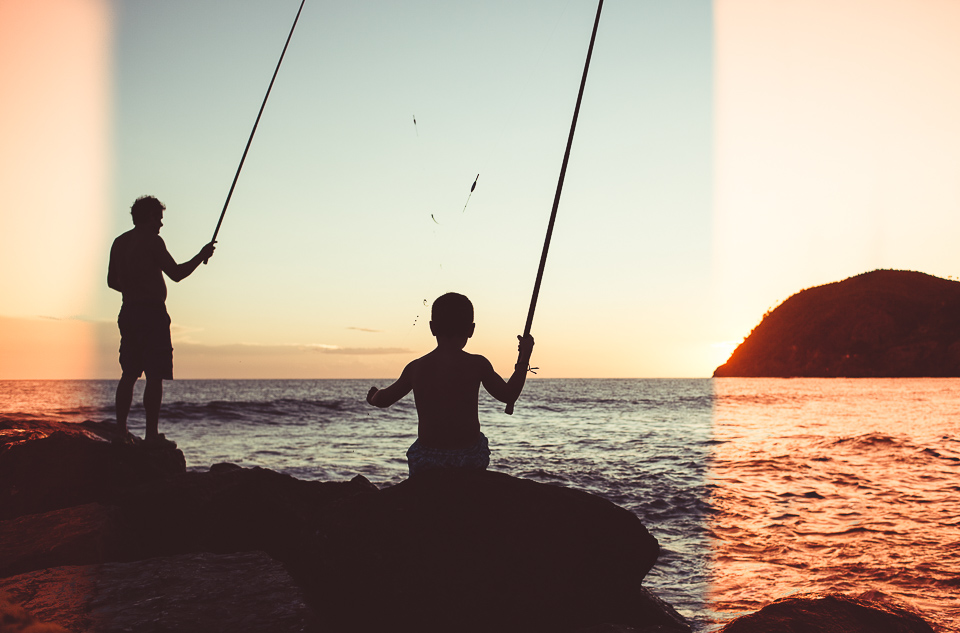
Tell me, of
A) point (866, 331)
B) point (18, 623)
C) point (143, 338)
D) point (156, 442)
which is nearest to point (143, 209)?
point (143, 338)

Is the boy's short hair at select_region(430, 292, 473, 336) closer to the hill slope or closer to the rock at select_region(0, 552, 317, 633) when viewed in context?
the rock at select_region(0, 552, 317, 633)

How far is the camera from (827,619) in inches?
129

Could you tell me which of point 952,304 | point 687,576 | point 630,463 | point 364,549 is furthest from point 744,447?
point 952,304

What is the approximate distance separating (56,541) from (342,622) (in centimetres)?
229

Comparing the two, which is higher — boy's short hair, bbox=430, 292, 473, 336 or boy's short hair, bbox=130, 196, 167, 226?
boy's short hair, bbox=130, 196, 167, 226

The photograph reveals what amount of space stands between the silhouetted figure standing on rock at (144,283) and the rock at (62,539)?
1.26 m

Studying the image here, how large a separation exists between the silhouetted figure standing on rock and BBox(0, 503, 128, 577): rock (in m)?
1.26

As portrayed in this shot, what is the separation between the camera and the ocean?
6.30 metres

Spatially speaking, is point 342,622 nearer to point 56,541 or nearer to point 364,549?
point 364,549

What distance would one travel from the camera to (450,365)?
11.1 feet

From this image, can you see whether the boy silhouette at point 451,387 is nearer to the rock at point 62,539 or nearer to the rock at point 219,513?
the rock at point 219,513

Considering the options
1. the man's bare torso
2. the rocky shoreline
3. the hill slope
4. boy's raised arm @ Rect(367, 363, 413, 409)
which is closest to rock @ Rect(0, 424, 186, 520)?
the man's bare torso

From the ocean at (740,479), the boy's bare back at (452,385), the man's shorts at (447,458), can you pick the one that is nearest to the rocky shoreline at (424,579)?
the man's shorts at (447,458)

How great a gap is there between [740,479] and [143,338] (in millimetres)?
10679
